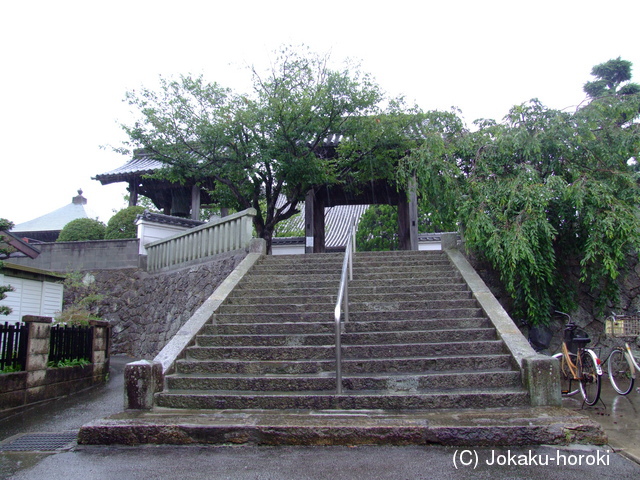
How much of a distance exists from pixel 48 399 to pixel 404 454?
5.18m

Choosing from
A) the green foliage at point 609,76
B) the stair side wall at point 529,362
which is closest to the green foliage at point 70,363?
the stair side wall at point 529,362

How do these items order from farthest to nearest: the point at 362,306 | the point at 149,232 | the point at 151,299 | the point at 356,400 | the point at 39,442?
1. the point at 149,232
2. the point at 151,299
3. the point at 362,306
4. the point at 356,400
5. the point at 39,442

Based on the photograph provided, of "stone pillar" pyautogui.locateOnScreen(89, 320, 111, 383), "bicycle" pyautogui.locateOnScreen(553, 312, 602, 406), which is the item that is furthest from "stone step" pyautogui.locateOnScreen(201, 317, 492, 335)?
"stone pillar" pyautogui.locateOnScreen(89, 320, 111, 383)

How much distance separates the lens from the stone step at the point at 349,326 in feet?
21.5

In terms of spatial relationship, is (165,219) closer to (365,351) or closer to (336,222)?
(365,351)

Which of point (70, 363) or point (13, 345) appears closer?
point (13, 345)

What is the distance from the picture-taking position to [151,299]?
465 inches

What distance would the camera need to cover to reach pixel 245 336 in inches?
255

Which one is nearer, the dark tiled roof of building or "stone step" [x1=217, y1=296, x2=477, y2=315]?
"stone step" [x1=217, y1=296, x2=477, y2=315]

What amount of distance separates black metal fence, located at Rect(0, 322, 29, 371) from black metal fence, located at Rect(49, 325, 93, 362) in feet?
2.35

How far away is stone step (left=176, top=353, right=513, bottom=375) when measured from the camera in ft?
18.4

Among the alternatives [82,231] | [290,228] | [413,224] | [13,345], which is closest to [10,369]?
[13,345]

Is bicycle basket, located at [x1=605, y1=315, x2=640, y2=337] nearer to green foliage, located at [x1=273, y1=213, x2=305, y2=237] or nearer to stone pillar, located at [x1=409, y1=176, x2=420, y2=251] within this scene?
stone pillar, located at [x1=409, y1=176, x2=420, y2=251]

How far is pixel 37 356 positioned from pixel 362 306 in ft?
14.8
